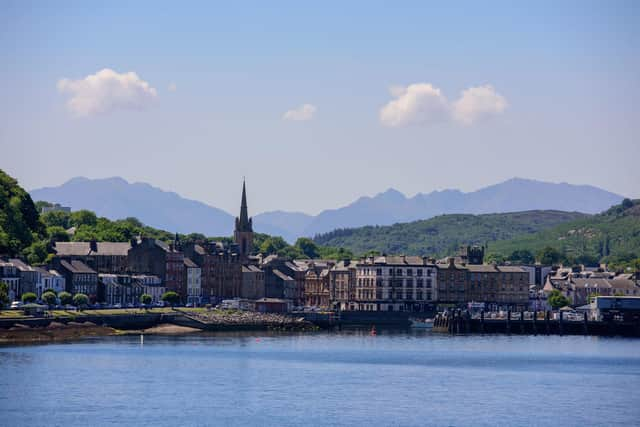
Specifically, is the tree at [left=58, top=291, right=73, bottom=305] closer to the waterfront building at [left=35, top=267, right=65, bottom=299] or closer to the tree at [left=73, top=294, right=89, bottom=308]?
the tree at [left=73, top=294, right=89, bottom=308]

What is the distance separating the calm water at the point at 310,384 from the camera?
92812 millimetres

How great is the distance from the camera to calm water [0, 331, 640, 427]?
92812 millimetres

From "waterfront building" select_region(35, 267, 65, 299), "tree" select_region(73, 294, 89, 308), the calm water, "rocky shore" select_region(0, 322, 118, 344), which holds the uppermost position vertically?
"waterfront building" select_region(35, 267, 65, 299)

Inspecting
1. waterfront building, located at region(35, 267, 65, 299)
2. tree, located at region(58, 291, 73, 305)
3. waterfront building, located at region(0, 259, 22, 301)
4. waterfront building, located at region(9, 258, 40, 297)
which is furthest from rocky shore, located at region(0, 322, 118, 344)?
waterfront building, located at region(35, 267, 65, 299)

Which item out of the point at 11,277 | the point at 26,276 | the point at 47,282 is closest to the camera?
the point at 11,277

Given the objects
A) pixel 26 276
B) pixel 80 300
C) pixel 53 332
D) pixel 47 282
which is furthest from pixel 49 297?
pixel 53 332

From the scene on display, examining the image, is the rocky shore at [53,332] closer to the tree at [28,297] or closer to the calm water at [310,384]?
the calm water at [310,384]

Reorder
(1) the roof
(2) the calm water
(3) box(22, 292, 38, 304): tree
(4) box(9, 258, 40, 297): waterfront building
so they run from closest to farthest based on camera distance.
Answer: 1. (2) the calm water
2. (3) box(22, 292, 38, 304): tree
3. (4) box(9, 258, 40, 297): waterfront building
4. (1) the roof

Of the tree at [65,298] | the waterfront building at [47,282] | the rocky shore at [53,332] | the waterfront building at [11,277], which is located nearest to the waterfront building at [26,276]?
the waterfront building at [11,277]

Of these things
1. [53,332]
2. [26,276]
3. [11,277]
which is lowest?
[53,332]

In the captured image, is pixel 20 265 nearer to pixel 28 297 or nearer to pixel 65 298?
pixel 65 298

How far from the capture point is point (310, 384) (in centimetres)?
11319

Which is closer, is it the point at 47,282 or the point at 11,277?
the point at 11,277

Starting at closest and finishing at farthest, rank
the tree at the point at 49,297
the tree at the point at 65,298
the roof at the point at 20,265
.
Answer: the tree at the point at 49,297
the tree at the point at 65,298
the roof at the point at 20,265
